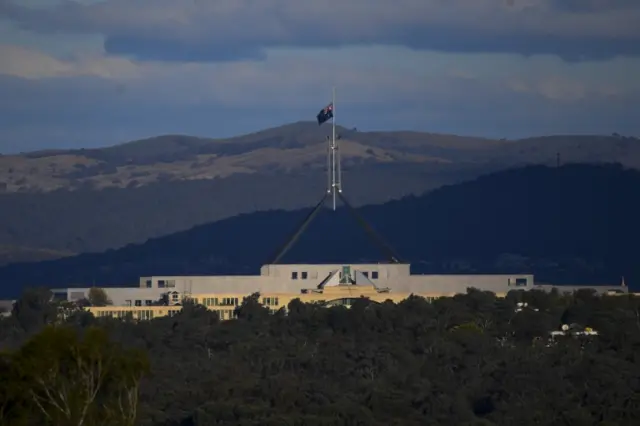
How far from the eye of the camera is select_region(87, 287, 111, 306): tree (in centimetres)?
12662

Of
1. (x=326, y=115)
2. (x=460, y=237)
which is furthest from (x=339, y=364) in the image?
(x=460, y=237)

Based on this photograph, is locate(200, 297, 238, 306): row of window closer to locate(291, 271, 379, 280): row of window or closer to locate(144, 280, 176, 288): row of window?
locate(291, 271, 379, 280): row of window

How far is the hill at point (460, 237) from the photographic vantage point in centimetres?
16462

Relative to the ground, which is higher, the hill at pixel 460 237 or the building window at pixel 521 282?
the hill at pixel 460 237

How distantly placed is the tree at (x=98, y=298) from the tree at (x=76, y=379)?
57.1 m

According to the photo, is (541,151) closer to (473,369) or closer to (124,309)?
(124,309)

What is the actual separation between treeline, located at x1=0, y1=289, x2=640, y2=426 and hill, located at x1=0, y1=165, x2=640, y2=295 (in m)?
42.6

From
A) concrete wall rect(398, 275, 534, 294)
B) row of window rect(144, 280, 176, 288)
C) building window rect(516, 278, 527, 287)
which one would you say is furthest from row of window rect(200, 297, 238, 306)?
building window rect(516, 278, 527, 287)

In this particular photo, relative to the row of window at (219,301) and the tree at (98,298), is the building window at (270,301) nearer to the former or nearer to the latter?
the row of window at (219,301)

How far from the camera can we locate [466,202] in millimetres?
186000

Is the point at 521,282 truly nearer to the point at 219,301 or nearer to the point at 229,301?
the point at 229,301

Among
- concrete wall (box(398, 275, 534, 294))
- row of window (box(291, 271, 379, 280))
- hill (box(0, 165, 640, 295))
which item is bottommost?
concrete wall (box(398, 275, 534, 294))

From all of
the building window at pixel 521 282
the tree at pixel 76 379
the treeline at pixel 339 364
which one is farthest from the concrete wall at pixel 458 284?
the tree at pixel 76 379

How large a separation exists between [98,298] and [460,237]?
181 feet
